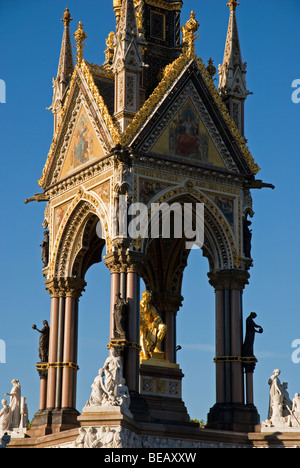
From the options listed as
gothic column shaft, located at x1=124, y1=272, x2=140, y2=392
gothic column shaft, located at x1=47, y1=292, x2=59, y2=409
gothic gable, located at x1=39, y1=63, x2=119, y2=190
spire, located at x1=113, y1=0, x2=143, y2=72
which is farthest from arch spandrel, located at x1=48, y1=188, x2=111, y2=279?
spire, located at x1=113, y1=0, x2=143, y2=72

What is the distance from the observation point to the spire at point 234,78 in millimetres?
46156

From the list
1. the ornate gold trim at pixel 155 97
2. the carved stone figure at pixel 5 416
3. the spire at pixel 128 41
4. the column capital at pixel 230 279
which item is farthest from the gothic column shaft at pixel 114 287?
the spire at pixel 128 41

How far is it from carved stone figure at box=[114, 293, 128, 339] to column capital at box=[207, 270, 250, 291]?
3.72m

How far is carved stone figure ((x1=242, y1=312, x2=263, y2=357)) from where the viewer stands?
43.9 m

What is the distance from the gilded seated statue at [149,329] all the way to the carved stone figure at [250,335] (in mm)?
2702

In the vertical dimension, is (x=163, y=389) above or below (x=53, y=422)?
above

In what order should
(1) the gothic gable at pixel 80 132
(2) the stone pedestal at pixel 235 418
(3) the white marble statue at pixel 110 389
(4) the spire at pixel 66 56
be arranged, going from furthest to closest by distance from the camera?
(4) the spire at pixel 66 56 → (1) the gothic gable at pixel 80 132 → (2) the stone pedestal at pixel 235 418 → (3) the white marble statue at pixel 110 389

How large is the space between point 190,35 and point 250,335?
9106mm

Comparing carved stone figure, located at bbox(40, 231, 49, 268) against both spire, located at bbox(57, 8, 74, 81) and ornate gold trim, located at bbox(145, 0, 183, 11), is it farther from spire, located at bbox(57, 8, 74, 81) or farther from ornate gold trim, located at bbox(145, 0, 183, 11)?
ornate gold trim, located at bbox(145, 0, 183, 11)

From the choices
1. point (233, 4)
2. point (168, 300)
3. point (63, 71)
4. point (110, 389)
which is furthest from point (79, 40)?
point (110, 389)

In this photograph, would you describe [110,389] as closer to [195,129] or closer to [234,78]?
[195,129]

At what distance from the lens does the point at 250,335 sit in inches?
1734

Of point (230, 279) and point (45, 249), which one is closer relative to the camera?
point (230, 279)

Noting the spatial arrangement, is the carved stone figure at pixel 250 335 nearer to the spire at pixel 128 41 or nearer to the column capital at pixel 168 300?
the column capital at pixel 168 300
